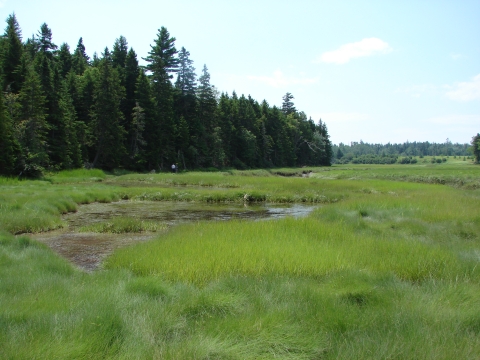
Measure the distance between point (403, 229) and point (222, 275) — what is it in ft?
28.3

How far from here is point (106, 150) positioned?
44812 mm

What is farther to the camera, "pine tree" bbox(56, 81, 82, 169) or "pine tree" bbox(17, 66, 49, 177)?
"pine tree" bbox(56, 81, 82, 169)

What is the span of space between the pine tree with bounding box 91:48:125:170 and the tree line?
0.13m

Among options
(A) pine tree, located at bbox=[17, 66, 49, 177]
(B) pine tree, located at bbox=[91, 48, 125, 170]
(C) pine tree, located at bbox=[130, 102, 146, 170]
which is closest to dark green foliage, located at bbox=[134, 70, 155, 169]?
(C) pine tree, located at bbox=[130, 102, 146, 170]

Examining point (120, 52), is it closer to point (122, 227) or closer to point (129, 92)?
point (129, 92)

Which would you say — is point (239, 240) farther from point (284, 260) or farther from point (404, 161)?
point (404, 161)

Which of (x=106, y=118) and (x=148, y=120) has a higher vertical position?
(x=148, y=120)

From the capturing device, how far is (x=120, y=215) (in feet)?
Answer: 56.3

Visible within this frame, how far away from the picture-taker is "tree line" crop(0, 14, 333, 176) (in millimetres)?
31641

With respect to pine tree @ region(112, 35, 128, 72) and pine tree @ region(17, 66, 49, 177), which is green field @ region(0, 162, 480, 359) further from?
→ pine tree @ region(112, 35, 128, 72)

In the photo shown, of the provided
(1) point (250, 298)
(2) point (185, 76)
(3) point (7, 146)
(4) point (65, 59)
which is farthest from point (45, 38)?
(1) point (250, 298)

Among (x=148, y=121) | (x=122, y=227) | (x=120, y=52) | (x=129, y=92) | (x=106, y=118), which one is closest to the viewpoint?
(x=122, y=227)

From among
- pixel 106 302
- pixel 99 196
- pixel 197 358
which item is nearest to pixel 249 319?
pixel 197 358

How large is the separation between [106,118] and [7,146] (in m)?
17.2
